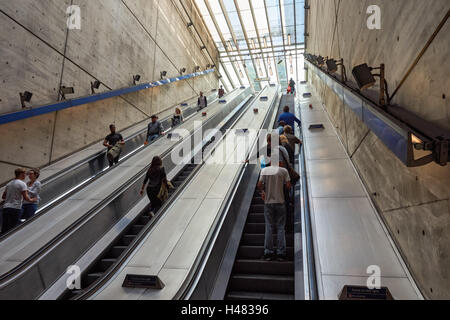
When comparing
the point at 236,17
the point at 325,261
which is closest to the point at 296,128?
the point at 325,261

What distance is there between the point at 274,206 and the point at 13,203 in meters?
4.17

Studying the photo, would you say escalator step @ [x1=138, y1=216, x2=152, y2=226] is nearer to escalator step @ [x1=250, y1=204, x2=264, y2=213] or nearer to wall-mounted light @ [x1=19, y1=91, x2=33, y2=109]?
escalator step @ [x1=250, y1=204, x2=264, y2=213]

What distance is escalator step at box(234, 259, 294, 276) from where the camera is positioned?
4.42 metres

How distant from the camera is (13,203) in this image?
5.41 metres

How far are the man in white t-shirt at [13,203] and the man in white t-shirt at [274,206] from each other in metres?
3.88

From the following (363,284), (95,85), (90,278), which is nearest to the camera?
(363,284)

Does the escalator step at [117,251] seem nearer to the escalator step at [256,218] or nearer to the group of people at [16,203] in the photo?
the group of people at [16,203]

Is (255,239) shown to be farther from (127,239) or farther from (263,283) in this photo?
(127,239)

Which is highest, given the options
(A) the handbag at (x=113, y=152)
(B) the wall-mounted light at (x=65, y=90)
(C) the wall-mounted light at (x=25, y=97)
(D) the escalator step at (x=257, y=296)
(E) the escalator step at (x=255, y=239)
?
(B) the wall-mounted light at (x=65, y=90)

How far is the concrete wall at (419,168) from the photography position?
260cm

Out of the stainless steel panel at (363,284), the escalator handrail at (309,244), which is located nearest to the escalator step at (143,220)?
the escalator handrail at (309,244)

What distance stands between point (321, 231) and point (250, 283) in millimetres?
1117

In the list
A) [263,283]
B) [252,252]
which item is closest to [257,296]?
[263,283]

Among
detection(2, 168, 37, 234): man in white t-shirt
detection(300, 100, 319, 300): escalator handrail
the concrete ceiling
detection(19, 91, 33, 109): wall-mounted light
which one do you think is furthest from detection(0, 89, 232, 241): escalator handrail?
the concrete ceiling
